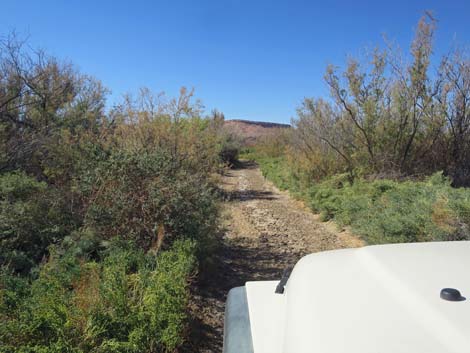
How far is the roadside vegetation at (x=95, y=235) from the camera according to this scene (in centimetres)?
314

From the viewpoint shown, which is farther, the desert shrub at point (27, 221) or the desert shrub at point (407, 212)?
the desert shrub at point (407, 212)

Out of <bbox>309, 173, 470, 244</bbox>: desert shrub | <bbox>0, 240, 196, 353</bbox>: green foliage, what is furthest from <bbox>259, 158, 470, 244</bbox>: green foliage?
<bbox>0, 240, 196, 353</bbox>: green foliage

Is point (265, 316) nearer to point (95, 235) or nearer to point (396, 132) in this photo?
point (95, 235)

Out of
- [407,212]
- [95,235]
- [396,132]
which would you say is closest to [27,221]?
[95,235]

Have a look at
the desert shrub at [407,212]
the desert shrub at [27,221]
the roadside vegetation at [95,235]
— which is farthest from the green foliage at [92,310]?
the desert shrub at [407,212]

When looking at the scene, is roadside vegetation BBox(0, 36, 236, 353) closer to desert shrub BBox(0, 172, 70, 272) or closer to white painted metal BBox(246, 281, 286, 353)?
desert shrub BBox(0, 172, 70, 272)

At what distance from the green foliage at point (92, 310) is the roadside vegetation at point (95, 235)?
0.01 m

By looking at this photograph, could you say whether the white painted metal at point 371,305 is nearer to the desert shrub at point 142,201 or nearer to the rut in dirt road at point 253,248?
the rut in dirt road at point 253,248

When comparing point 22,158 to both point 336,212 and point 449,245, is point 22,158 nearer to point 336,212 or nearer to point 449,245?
point 336,212

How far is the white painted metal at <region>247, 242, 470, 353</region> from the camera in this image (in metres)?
1.14

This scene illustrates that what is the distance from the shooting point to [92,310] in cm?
319

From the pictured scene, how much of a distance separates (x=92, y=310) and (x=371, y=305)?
2.60 meters

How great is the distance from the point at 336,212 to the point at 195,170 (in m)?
3.81

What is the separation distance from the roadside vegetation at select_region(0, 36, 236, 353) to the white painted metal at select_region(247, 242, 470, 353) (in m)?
1.82
